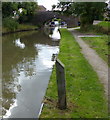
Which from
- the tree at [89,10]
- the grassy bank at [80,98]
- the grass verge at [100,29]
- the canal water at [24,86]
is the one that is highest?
the tree at [89,10]

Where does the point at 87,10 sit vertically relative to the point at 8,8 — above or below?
below

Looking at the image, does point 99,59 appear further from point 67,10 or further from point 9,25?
point 9,25

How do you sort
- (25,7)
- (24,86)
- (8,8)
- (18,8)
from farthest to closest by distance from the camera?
(25,7)
(18,8)
(8,8)
(24,86)

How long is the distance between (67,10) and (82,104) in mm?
31192

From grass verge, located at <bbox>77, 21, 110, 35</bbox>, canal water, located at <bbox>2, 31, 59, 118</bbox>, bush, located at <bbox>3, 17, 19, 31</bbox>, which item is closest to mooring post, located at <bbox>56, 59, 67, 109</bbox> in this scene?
canal water, located at <bbox>2, 31, 59, 118</bbox>

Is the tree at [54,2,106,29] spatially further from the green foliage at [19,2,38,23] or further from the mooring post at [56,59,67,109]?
the mooring post at [56,59,67,109]

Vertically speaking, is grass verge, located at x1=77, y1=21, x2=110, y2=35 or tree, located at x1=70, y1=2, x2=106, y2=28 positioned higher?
tree, located at x1=70, y1=2, x2=106, y2=28

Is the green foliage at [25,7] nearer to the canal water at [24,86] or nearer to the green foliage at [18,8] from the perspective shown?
the green foliage at [18,8]

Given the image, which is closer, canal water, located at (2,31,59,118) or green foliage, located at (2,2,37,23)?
canal water, located at (2,31,59,118)

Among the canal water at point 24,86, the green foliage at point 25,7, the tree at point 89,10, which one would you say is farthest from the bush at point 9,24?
the canal water at point 24,86

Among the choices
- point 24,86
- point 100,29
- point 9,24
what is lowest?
point 24,86

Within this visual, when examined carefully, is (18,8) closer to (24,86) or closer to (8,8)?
(8,8)

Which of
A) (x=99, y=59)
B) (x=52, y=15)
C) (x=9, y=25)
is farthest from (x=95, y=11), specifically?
(x=52, y=15)

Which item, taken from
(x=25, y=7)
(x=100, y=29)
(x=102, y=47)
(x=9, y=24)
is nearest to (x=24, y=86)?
(x=102, y=47)
